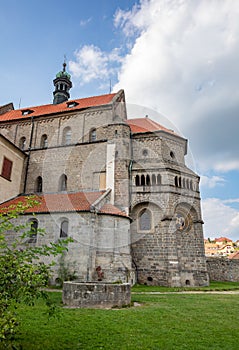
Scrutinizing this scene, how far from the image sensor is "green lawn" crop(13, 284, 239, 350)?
5.97m

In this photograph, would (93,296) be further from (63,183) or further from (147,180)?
(63,183)

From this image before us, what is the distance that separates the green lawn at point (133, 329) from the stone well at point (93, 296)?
2.54ft

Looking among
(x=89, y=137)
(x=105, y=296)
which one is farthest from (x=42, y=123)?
(x=105, y=296)

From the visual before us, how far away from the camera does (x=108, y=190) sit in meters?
20.8

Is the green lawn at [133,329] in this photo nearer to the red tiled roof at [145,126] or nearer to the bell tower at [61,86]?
the red tiled roof at [145,126]

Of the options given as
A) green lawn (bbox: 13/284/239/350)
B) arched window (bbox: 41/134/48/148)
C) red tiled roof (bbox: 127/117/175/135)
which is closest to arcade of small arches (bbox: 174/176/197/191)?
red tiled roof (bbox: 127/117/175/135)

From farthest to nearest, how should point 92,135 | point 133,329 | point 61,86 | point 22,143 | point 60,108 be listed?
point 61,86 → point 60,108 → point 22,143 → point 92,135 → point 133,329

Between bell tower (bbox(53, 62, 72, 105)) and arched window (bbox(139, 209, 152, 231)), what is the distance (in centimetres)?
1879

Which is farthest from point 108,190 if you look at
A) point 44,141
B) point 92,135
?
point 44,141

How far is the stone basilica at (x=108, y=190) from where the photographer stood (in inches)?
693

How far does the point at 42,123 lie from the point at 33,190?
707 centimetres

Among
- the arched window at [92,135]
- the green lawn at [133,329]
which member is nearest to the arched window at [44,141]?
the arched window at [92,135]

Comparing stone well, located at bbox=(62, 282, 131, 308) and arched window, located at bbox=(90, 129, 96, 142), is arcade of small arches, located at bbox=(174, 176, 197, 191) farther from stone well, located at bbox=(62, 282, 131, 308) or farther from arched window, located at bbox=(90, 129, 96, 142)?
stone well, located at bbox=(62, 282, 131, 308)

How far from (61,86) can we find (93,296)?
2910cm
